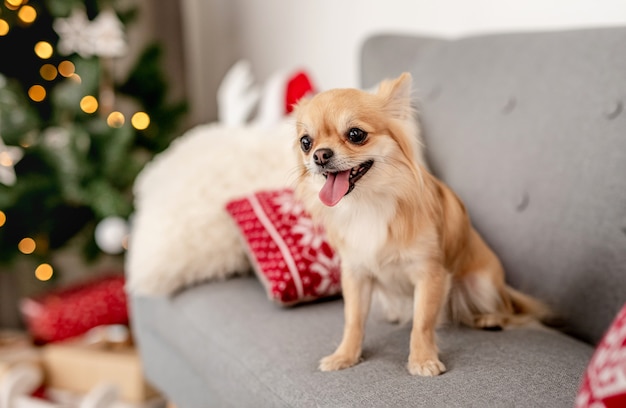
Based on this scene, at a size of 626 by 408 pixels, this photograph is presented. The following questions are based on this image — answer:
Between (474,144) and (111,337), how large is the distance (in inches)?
64.5

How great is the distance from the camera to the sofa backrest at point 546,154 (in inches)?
48.6

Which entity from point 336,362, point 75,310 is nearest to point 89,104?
point 75,310

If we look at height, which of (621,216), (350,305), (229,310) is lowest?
(229,310)

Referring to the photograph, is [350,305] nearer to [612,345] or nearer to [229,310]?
[229,310]

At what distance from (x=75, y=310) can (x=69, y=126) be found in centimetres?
73

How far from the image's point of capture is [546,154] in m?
1.35

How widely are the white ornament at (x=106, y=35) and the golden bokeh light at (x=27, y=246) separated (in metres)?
0.83

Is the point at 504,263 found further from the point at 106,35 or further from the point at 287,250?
the point at 106,35

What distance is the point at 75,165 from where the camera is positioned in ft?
7.98

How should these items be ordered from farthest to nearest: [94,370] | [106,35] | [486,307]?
1. [106,35]
2. [94,370]
3. [486,307]

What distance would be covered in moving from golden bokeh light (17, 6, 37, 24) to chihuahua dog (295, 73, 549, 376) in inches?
75.2

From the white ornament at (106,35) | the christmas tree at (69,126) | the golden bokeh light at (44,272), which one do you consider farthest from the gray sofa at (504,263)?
the white ornament at (106,35)

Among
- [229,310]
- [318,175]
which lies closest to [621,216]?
[318,175]

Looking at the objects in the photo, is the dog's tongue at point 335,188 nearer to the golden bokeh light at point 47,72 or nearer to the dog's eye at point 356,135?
the dog's eye at point 356,135
